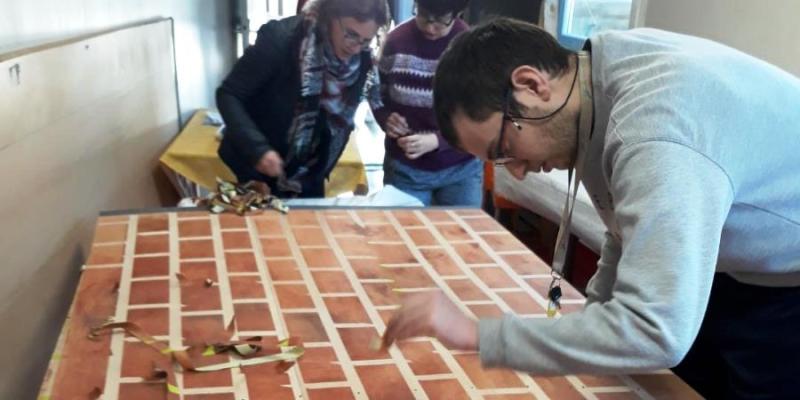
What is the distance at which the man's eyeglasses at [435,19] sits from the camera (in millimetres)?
1956

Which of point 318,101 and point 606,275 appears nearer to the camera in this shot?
point 606,275

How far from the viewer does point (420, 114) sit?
205 cm

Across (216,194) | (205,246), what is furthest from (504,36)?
(216,194)

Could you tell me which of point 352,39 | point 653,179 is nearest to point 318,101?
point 352,39

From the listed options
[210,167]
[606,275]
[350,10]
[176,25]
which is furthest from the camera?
[176,25]

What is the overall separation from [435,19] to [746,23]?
878 millimetres

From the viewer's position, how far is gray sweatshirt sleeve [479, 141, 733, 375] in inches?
25.3

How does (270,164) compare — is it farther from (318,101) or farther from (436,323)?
A: (436,323)

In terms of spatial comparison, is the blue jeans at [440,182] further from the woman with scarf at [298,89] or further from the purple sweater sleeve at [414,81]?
the woman with scarf at [298,89]

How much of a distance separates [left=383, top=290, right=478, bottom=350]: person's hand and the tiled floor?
0.17 m

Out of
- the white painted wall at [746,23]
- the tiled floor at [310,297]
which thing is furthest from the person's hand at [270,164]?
the white painted wall at [746,23]

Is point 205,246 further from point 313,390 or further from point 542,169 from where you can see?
point 542,169

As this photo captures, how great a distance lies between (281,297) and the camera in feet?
4.09

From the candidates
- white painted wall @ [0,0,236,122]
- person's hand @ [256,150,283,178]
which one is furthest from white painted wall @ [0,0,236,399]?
person's hand @ [256,150,283,178]
